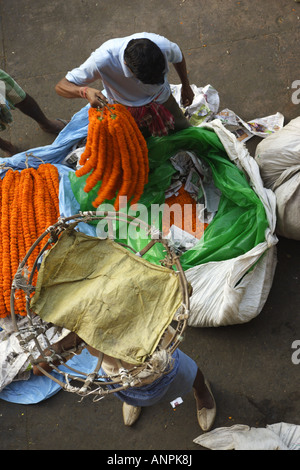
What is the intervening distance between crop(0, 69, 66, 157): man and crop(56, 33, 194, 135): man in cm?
69

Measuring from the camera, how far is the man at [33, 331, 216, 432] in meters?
1.74

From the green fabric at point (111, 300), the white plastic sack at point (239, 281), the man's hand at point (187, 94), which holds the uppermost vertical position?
the man's hand at point (187, 94)

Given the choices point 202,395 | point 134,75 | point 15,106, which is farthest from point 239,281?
point 15,106

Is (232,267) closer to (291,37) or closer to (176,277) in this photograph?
(176,277)

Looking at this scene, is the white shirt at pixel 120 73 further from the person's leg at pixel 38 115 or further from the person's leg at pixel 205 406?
the person's leg at pixel 205 406

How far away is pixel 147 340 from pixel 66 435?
61.9 inches

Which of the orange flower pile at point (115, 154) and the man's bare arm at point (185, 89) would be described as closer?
the orange flower pile at point (115, 154)

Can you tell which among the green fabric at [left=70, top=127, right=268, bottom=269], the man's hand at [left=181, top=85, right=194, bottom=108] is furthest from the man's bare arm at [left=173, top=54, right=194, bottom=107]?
the green fabric at [left=70, top=127, right=268, bottom=269]

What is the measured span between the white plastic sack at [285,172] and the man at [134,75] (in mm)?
624

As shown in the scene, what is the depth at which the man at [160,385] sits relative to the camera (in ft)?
5.71

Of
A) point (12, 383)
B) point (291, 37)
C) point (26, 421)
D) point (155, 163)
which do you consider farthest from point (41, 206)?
point (291, 37)
